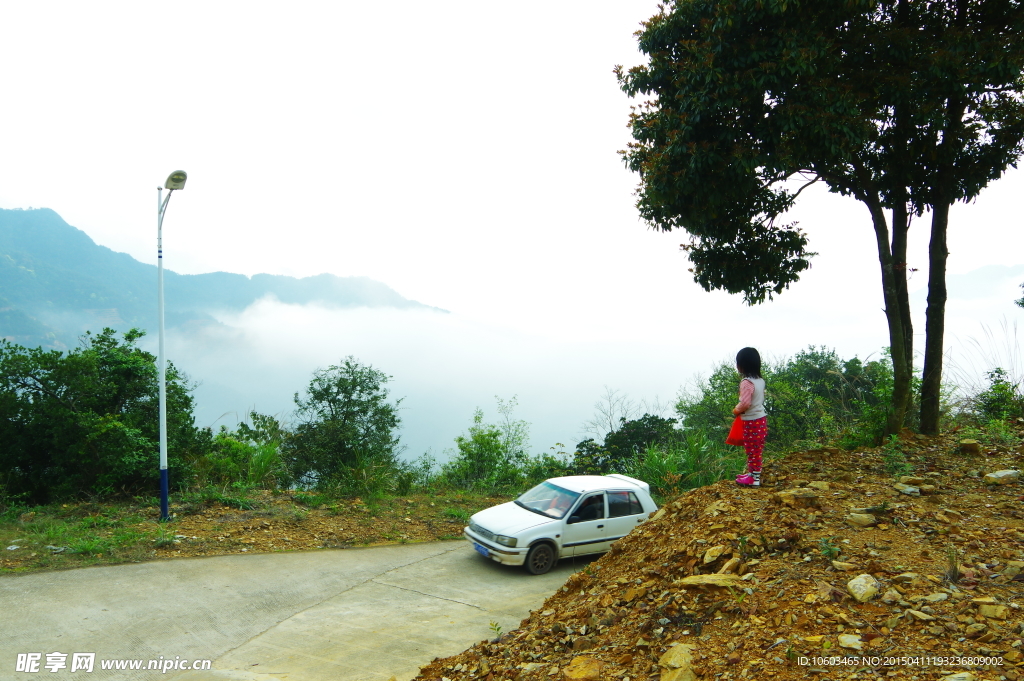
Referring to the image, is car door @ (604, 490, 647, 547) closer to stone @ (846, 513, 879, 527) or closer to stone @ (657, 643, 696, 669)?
stone @ (846, 513, 879, 527)

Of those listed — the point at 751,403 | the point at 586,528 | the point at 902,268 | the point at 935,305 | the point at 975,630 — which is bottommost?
the point at 586,528

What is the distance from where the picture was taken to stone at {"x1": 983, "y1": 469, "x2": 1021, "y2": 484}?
652 centimetres

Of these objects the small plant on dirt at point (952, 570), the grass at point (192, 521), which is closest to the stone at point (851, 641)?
the small plant on dirt at point (952, 570)

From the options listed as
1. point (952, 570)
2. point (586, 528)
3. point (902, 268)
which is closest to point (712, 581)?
point (952, 570)

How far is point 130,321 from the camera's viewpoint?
488 feet

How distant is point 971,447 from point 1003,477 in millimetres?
1424

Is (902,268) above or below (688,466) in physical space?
above

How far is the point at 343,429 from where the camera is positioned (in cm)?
1706

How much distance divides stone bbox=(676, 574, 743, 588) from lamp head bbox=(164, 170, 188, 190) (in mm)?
9954

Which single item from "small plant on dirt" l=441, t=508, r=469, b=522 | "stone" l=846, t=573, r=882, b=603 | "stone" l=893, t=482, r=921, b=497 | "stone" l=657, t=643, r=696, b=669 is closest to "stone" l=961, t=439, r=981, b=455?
"stone" l=893, t=482, r=921, b=497

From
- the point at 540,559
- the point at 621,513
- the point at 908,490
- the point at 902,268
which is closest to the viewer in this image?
the point at 908,490

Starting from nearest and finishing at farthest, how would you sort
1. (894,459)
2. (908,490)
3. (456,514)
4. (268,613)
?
1. (908,490)
2. (894,459)
3. (268,613)
4. (456,514)

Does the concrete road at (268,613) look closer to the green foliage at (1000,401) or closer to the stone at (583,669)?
the stone at (583,669)

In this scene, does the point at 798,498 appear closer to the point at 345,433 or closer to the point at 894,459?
the point at 894,459
